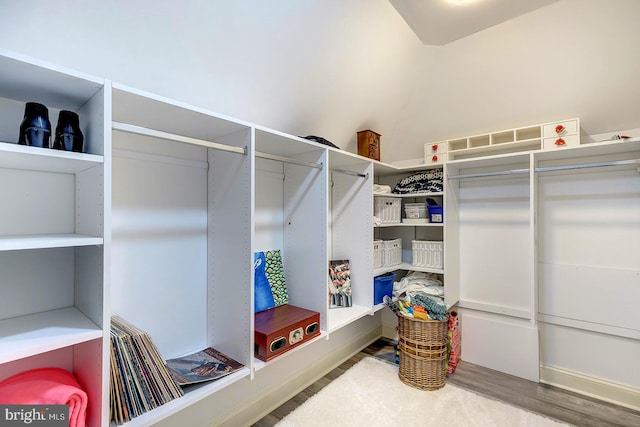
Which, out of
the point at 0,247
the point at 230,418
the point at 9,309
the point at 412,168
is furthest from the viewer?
the point at 412,168

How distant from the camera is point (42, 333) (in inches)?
39.0

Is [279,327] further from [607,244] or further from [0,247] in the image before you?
[607,244]

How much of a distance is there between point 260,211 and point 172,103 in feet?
3.46

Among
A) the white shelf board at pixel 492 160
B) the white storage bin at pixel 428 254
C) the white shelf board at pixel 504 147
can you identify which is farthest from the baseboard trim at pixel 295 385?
the white shelf board at pixel 504 147

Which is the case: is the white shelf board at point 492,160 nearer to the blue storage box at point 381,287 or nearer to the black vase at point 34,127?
the blue storage box at point 381,287

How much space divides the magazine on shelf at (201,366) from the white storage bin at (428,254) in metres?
1.88

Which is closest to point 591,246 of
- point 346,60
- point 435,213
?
point 435,213

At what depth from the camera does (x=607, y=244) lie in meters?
2.28

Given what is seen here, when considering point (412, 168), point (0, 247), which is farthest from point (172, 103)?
point (412, 168)

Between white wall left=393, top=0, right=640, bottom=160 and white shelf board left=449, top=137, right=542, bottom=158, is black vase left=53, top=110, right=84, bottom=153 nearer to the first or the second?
white wall left=393, top=0, right=640, bottom=160

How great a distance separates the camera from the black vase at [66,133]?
101cm

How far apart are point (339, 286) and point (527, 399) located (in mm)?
1561

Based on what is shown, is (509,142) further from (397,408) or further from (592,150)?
(397,408)

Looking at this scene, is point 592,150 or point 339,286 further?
point 339,286
